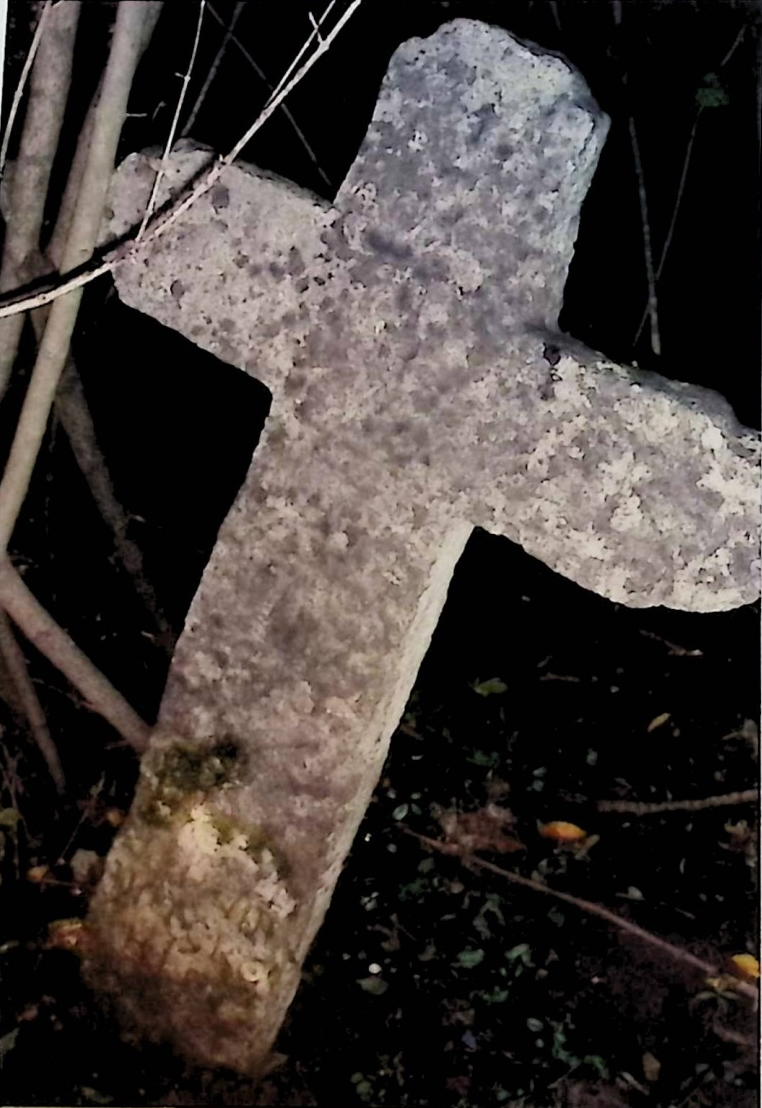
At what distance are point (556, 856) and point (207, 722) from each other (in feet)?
2.77

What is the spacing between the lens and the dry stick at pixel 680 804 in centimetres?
197

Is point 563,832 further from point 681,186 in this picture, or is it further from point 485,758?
point 681,186

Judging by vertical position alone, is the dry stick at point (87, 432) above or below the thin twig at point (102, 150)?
below

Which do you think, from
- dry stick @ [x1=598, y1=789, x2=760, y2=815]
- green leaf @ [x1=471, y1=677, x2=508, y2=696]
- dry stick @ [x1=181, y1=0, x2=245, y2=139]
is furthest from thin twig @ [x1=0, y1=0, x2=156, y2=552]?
dry stick @ [x1=598, y1=789, x2=760, y2=815]

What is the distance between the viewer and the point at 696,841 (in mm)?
1959

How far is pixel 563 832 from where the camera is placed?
196 cm

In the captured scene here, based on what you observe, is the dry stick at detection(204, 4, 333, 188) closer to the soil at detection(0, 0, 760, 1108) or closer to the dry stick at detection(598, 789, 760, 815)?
the soil at detection(0, 0, 760, 1108)

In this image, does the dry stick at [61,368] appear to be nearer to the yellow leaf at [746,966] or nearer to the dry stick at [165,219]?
the dry stick at [165,219]

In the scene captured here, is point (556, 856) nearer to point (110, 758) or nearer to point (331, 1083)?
point (331, 1083)

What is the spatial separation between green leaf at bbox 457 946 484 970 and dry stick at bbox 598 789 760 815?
399mm

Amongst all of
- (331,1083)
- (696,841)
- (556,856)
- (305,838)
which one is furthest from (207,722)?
(696,841)

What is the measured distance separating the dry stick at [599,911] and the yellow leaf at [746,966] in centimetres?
2

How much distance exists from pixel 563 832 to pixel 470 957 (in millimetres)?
326

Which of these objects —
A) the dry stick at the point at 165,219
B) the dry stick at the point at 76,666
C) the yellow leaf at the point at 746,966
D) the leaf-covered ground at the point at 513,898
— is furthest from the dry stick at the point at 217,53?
the yellow leaf at the point at 746,966
